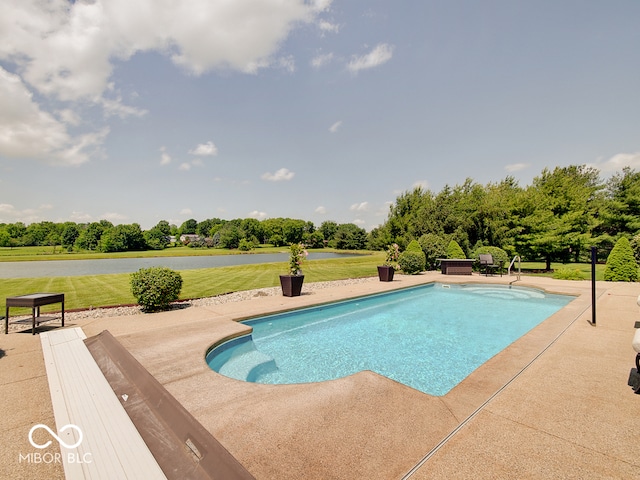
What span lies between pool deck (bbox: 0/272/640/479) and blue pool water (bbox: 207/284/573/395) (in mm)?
896

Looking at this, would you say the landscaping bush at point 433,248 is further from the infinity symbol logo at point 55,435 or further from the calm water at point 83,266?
the infinity symbol logo at point 55,435

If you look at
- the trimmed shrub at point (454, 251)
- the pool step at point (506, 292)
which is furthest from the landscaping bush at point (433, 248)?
the pool step at point (506, 292)

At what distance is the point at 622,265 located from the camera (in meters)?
11.7

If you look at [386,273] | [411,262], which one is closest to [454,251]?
[411,262]

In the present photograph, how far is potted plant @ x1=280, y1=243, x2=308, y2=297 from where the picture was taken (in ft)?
30.0

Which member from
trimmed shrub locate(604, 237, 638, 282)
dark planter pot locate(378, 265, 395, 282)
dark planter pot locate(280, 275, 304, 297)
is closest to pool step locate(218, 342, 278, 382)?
dark planter pot locate(280, 275, 304, 297)

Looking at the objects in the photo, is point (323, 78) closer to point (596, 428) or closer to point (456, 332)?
point (456, 332)

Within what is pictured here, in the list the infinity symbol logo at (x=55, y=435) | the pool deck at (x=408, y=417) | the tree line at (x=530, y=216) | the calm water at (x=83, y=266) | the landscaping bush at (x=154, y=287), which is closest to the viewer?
the pool deck at (x=408, y=417)

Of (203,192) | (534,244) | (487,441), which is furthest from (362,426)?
(203,192)

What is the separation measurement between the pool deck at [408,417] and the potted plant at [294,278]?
476 centimetres

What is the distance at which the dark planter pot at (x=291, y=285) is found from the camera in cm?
911

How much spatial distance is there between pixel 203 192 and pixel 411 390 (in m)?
28.9

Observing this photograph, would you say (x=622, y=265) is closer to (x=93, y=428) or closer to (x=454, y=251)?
(x=454, y=251)

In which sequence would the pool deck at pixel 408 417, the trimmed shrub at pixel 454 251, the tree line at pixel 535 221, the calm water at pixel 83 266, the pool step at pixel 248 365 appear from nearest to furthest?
the pool deck at pixel 408 417, the pool step at pixel 248 365, the trimmed shrub at pixel 454 251, the tree line at pixel 535 221, the calm water at pixel 83 266
